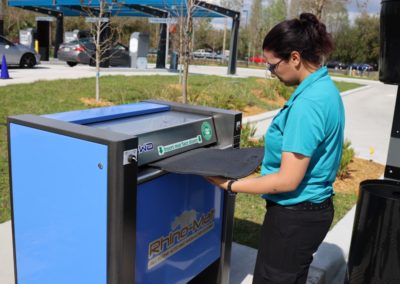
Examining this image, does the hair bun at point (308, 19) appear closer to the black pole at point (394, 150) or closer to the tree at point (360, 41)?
the black pole at point (394, 150)

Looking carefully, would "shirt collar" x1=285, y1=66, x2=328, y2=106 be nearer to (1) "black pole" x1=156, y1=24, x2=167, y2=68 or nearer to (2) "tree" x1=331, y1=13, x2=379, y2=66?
(1) "black pole" x1=156, y1=24, x2=167, y2=68

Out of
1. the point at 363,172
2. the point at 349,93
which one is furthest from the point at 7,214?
the point at 349,93

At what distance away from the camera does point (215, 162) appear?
214 cm

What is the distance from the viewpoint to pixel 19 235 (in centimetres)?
222

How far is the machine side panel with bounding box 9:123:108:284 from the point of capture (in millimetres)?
1855

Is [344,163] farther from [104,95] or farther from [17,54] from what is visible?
[17,54]

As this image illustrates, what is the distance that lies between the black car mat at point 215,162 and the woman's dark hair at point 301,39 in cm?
55

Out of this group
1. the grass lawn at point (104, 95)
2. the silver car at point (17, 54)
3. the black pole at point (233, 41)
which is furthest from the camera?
the black pole at point (233, 41)

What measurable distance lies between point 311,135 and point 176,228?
97cm

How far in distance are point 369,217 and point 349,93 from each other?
1595 centimetres

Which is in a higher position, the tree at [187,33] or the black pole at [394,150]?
the tree at [187,33]

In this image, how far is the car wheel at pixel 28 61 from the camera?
50.7 feet

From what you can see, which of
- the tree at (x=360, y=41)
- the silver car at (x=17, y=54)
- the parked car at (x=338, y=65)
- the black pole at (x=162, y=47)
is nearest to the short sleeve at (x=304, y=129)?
the silver car at (x=17, y=54)

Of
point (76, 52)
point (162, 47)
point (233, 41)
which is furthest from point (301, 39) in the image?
point (162, 47)
